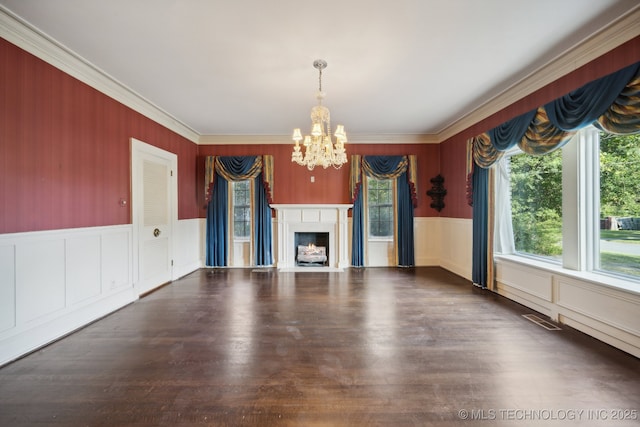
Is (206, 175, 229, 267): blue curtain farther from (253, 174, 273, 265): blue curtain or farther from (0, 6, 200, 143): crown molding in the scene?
(0, 6, 200, 143): crown molding

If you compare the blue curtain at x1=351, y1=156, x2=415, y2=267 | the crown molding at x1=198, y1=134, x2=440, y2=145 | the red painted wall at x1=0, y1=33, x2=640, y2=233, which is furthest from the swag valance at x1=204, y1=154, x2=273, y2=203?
the blue curtain at x1=351, y1=156, x2=415, y2=267

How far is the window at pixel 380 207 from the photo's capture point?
5738 mm

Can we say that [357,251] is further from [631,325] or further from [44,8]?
[44,8]

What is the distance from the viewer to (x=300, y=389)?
6.03ft

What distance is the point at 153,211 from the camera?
4.17m

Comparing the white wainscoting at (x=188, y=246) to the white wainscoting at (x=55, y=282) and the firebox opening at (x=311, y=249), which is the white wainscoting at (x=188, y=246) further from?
the firebox opening at (x=311, y=249)

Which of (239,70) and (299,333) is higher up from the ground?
(239,70)

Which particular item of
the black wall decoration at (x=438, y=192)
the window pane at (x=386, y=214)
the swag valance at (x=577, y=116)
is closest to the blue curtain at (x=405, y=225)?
the window pane at (x=386, y=214)

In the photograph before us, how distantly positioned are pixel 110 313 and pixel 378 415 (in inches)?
130

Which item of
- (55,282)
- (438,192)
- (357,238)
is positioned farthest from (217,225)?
(438,192)

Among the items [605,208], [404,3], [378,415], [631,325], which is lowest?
[378,415]

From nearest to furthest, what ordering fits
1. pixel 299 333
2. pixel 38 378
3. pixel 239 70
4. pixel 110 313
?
1. pixel 38 378
2. pixel 299 333
3. pixel 239 70
4. pixel 110 313

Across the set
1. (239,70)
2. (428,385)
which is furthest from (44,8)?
(428,385)

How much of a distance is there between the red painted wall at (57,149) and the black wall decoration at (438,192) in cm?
544
